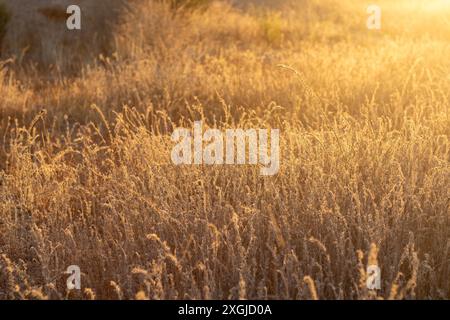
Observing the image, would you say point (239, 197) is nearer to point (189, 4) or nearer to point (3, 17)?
point (3, 17)

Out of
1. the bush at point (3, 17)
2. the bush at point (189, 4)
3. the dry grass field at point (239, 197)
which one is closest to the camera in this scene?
the dry grass field at point (239, 197)

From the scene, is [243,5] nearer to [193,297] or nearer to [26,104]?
[26,104]

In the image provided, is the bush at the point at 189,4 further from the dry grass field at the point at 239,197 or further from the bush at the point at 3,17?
the dry grass field at the point at 239,197

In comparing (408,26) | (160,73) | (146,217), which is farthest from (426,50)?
(408,26)

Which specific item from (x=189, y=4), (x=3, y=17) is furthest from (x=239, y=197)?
(x=189, y=4)

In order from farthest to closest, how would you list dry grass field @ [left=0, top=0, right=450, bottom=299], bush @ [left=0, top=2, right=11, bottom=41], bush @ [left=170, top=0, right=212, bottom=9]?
1. bush @ [left=170, top=0, right=212, bottom=9]
2. bush @ [left=0, top=2, right=11, bottom=41]
3. dry grass field @ [left=0, top=0, right=450, bottom=299]

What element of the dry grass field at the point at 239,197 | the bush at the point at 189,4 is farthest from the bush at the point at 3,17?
the bush at the point at 189,4

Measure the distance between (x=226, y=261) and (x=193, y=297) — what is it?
472 mm

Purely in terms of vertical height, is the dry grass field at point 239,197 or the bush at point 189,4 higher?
the bush at point 189,4

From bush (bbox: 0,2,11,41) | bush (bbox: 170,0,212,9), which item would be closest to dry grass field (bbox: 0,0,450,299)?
bush (bbox: 0,2,11,41)

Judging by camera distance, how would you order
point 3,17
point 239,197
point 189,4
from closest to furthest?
point 239,197, point 3,17, point 189,4

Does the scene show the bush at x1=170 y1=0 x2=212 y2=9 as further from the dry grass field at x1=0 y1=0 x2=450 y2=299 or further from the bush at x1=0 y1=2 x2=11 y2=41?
the dry grass field at x1=0 y1=0 x2=450 y2=299

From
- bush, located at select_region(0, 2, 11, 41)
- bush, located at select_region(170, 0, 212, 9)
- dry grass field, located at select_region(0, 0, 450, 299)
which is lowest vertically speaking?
dry grass field, located at select_region(0, 0, 450, 299)
